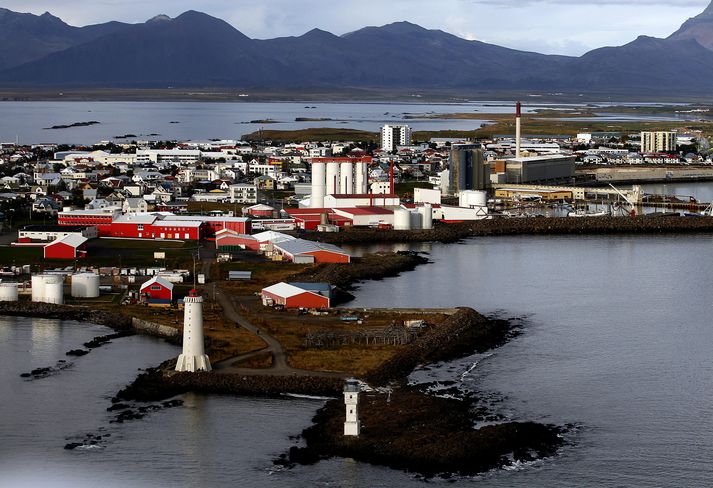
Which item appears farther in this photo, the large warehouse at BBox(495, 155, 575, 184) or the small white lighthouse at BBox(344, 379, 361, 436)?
the large warehouse at BBox(495, 155, 575, 184)

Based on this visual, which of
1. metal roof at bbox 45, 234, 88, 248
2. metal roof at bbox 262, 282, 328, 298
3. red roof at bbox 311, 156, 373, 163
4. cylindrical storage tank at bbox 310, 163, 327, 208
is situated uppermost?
red roof at bbox 311, 156, 373, 163

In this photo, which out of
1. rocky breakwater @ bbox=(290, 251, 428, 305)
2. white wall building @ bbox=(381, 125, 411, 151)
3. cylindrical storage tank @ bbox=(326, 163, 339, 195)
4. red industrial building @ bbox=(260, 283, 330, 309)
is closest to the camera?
red industrial building @ bbox=(260, 283, 330, 309)

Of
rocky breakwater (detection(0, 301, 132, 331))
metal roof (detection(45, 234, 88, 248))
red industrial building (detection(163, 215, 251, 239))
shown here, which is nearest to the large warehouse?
red industrial building (detection(163, 215, 251, 239))

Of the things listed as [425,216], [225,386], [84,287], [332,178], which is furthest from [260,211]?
[225,386]

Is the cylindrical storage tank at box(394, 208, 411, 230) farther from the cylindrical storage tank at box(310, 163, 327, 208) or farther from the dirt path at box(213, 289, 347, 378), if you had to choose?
the dirt path at box(213, 289, 347, 378)

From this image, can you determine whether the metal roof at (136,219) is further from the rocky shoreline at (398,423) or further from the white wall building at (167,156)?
the white wall building at (167,156)

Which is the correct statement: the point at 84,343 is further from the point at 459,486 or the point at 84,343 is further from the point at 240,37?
the point at 240,37

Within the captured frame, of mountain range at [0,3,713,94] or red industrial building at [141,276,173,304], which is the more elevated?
mountain range at [0,3,713,94]
